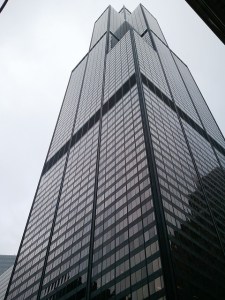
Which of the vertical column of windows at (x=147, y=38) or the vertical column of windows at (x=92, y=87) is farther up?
the vertical column of windows at (x=147, y=38)

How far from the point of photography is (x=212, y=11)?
70.9 feet

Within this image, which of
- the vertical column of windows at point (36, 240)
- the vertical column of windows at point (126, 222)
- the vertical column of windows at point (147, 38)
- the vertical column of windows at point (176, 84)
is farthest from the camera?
the vertical column of windows at point (147, 38)

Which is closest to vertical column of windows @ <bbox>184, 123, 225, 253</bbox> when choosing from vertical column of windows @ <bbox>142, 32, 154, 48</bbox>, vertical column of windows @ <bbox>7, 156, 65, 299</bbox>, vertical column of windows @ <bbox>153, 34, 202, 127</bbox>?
vertical column of windows @ <bbox>153, 34, 202, 127</bbox>

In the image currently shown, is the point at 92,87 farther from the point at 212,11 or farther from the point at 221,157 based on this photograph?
the point at 212,11

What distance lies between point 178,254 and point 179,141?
4834 cm

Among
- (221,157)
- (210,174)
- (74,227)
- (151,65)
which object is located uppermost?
(151,65)

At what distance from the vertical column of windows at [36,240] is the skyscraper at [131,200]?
1.41 feet

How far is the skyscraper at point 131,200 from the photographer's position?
2467 inches

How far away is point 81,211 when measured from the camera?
91.5 metres

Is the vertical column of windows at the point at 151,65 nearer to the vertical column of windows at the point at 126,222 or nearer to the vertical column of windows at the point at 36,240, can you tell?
the vertical column of windows at the point at 126,222

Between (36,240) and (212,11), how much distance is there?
9544cm

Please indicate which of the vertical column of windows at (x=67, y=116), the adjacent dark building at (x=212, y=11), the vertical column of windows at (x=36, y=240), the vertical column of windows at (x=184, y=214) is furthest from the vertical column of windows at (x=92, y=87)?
the adjacent dark building at (x=212, y=11)

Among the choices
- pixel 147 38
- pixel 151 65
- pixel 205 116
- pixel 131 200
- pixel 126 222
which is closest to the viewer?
pixel 126 222

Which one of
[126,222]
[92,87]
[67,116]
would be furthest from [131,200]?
[67,116]
